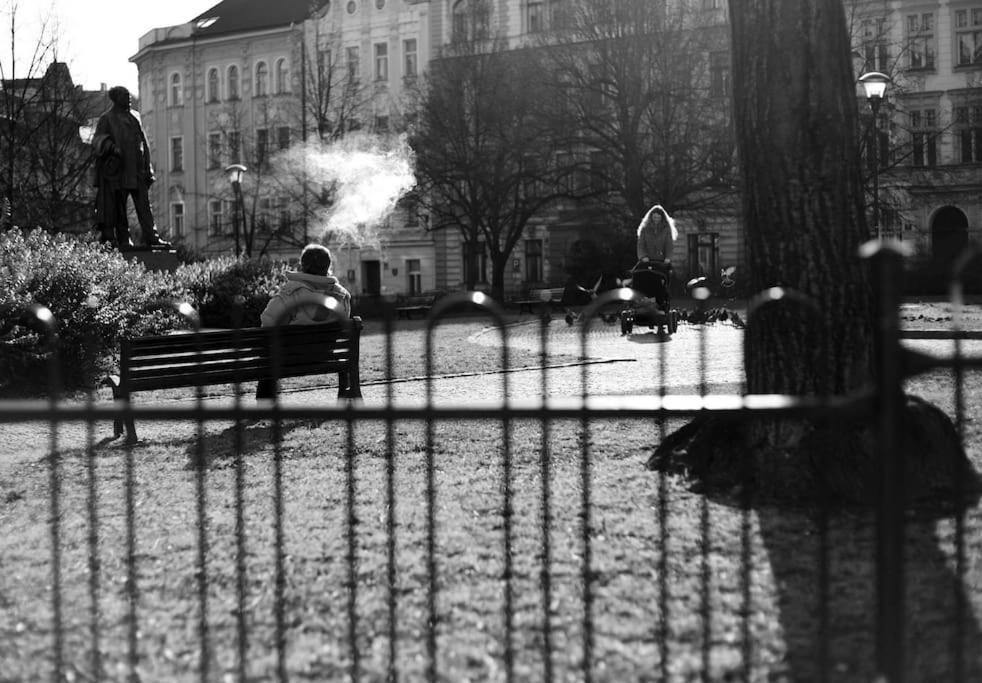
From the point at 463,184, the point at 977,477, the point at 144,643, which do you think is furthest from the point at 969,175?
the point at 144,643

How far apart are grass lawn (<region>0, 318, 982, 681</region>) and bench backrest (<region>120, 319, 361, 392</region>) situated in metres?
1.11

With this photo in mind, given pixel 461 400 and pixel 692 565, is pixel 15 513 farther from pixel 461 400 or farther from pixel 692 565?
pixel 461 400

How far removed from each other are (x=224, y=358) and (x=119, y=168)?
11.6 m

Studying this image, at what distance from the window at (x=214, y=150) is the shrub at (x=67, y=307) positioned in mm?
46099

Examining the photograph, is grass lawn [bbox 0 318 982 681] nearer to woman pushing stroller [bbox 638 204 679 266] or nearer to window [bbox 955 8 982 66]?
woman pushing stroller [bbox 638 204 679 266]

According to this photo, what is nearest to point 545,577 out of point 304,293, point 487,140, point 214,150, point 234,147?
point 304,293

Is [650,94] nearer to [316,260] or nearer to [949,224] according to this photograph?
[949,224]

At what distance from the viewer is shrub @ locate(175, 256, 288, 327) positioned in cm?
2123

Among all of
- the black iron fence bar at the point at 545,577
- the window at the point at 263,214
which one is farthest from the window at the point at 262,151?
the black iron fence bar at the point at 545,577

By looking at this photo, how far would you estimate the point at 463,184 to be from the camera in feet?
142

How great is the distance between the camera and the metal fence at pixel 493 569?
289cm

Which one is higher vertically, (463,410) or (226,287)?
(226,287)

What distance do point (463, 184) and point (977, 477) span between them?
38.3 meters

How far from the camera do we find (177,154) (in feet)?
213
